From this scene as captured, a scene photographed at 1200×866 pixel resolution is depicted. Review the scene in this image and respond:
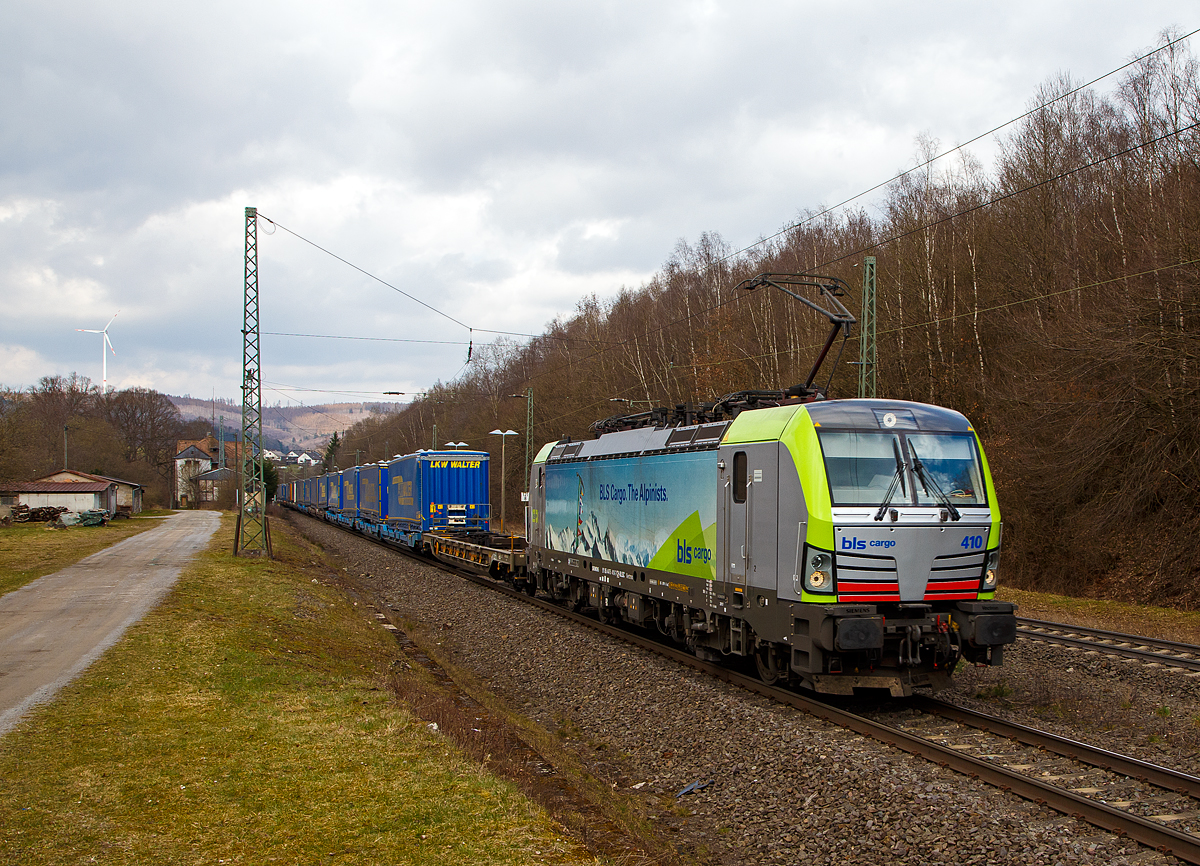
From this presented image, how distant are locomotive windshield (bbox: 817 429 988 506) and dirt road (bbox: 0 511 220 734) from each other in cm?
855

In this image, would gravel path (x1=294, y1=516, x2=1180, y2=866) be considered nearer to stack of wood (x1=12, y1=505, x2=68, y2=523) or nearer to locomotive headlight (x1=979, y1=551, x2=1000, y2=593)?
locomotive headlight (x1=979, y1=551, x2=1000, y2=593)

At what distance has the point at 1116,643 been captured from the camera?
12.9m

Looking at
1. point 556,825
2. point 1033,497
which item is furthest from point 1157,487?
point 556,825

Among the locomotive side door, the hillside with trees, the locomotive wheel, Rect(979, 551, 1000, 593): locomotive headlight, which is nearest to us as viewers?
Rect(979, 551, 1000, 593): locomotive headlight

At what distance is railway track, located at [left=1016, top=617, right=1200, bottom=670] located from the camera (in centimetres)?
1141

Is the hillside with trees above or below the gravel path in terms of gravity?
above

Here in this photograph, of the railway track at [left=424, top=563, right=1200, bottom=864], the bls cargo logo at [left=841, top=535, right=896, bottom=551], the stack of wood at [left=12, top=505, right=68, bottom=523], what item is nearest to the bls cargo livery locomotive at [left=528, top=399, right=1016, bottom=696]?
the bls cargo logo at [left=841, top=535, right=896, bottom=551]

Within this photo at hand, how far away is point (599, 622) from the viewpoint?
51.6ft

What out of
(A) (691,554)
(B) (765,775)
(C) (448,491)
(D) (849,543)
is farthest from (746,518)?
(C) (448,491)

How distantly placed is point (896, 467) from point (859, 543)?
1.00m

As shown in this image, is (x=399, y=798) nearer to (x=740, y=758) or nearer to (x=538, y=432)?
(x=740, y=758)

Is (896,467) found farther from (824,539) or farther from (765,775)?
(765,775)

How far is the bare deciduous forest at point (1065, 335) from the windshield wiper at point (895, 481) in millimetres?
11534

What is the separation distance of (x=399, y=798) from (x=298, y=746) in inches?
70.7
